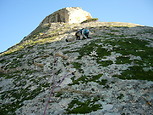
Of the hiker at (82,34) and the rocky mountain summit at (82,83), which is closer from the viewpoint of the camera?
the rocky mountain summit at (82,83)

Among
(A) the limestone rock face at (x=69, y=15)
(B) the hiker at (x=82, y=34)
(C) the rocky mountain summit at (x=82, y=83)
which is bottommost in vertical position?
(C) the rocky mountain summit at (x=82, y=83)

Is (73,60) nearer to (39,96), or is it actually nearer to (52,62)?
(52,62)

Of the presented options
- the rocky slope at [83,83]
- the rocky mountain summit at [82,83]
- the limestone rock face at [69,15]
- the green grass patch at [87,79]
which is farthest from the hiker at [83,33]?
the limestone rock face at [69,15]

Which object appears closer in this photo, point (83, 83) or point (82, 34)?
point (83, 83)

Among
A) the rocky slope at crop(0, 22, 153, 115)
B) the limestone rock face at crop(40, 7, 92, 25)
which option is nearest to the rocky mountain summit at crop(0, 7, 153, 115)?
the rocky slope at crop(0, 22, 153, 115)

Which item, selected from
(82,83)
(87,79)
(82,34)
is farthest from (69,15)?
(82,83)

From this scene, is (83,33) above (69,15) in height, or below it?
below

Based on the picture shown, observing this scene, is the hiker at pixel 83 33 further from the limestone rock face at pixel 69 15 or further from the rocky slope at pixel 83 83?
the limestone rock face at pixel 69 15

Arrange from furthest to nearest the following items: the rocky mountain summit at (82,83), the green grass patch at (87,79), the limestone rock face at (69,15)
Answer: the limestone rock face at (69,15) < the green grass patch at (87,79) < the rocky mountain summit at (82,83)

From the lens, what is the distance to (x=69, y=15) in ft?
220

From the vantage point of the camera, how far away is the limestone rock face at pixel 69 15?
67562 millimetres

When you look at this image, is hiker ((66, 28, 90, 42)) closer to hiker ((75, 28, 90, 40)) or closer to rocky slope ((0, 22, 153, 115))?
hiker ((75, 28, 90, 40))

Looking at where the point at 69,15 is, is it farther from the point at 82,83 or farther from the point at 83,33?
the point at 82,83

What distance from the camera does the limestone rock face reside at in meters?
67.6
